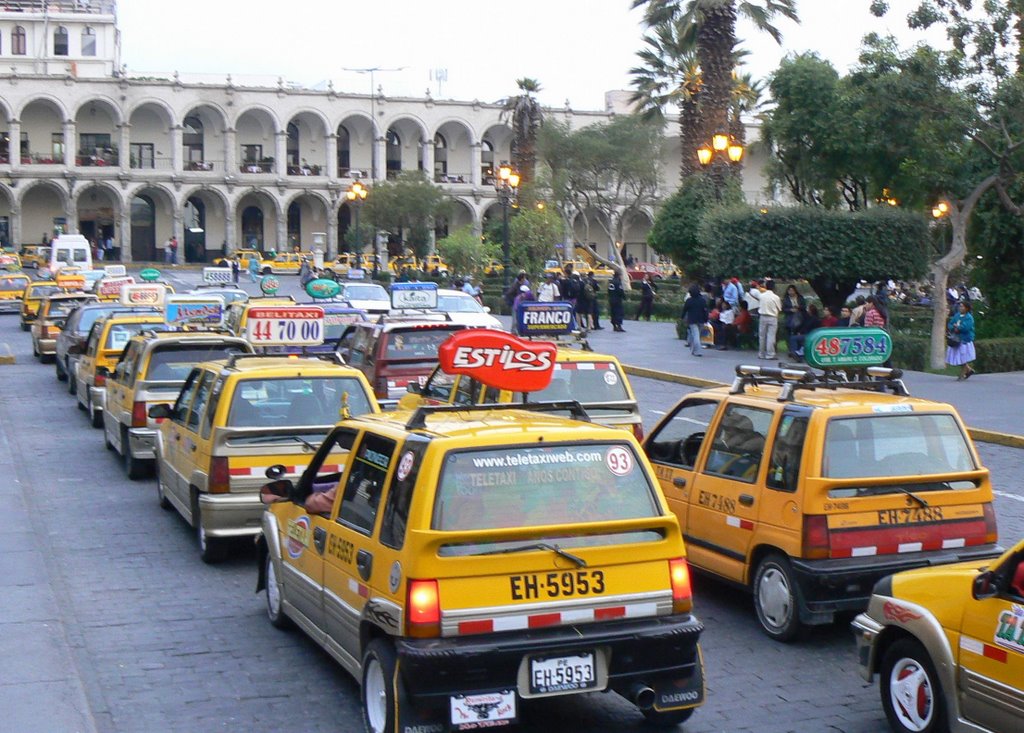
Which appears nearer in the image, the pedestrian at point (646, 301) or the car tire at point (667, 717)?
the car tire at point (667, 717)

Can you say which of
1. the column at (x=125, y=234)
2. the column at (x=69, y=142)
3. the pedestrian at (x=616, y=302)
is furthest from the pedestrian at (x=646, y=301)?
the column at (x=69, y=142)

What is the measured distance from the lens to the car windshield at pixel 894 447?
7793 millimetres

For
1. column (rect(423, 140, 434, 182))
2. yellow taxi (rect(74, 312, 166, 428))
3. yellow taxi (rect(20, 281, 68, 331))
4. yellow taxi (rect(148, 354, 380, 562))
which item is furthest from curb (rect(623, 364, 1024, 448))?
column (rect(423, 140, 434, 182))

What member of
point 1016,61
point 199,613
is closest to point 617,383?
point 199,613

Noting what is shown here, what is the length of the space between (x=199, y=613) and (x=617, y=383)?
187 inches

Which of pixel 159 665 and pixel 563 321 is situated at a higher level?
pixel 563 321

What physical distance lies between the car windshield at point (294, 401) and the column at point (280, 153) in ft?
221

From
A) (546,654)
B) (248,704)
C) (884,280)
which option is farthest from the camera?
(884,280)

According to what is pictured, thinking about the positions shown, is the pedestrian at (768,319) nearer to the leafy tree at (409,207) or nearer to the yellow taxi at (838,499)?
the yellow taxi at (838,499)

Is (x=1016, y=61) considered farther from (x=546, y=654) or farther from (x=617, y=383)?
(x=546, y=654)

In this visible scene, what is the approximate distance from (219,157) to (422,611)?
74.7 m

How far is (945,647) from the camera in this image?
18.8 feet

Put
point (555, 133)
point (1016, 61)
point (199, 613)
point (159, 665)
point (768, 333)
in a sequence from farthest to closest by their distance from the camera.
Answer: point (555, 133), point (768, 333), point (1016, 61), point (199, 613), point (159, 665)

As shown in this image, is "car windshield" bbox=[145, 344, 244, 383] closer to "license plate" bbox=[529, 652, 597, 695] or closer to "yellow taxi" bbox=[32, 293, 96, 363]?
"license plate" bbox=[529, 652, 597, 695]
